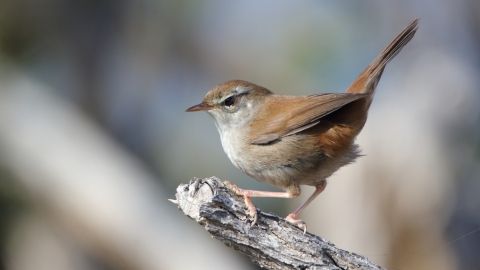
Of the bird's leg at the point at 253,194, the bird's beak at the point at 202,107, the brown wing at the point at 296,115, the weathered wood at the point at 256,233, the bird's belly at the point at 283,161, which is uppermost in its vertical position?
the bird's beak at the point at 202,107

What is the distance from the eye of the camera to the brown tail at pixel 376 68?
3.49 m

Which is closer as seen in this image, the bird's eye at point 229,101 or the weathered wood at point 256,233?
the weathered wood at point 256,233

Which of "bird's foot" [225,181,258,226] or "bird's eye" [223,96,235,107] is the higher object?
"bird's eye" [223,96,235,107]

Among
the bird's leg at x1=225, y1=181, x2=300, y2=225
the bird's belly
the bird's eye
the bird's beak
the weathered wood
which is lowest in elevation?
the weathered wood

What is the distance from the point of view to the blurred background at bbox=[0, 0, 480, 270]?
552cm

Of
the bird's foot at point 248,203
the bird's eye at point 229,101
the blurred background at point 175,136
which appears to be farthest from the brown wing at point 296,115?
the blurred background at point 175,136

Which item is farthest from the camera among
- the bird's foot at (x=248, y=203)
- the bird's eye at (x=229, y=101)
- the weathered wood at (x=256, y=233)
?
the bird's eye at (x=229, y=101)

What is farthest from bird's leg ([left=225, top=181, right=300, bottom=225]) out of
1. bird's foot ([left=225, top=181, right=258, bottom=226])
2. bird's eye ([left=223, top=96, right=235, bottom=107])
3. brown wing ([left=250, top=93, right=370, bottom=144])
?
bird's eye ([left=223, top=96, right=235, bottom=107])

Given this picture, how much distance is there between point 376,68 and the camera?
349cm

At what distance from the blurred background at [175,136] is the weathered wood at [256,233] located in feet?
8.87

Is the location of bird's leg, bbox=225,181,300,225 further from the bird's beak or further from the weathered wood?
the bird's beak

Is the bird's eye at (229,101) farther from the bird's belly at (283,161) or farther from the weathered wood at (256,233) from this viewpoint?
the weathered wood at (256,233)

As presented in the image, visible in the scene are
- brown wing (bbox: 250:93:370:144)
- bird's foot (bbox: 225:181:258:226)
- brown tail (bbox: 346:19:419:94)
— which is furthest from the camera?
brown tail (bbox: 346:19:419:94)

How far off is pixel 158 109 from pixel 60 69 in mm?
1821
